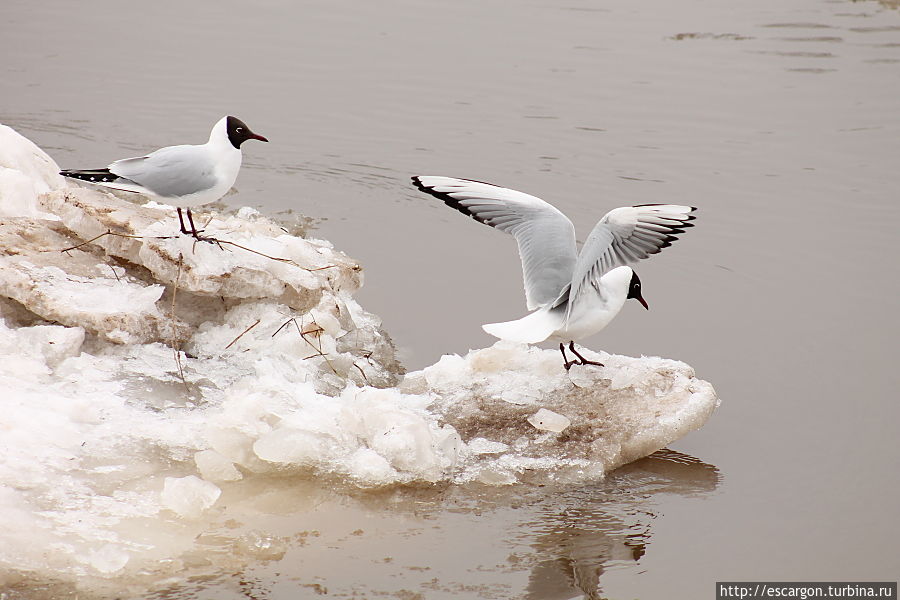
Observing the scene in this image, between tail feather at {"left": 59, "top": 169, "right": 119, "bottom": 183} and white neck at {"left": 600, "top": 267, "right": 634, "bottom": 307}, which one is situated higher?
tail feather at {"left": 59, "top": 169, "right": 119, "bottom": 183}

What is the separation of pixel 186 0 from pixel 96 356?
31.6 ft

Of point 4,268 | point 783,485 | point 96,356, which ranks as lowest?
point 783,485

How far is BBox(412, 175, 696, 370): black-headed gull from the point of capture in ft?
16.2

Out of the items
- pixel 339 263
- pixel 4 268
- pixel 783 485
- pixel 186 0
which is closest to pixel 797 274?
pixel 783 485

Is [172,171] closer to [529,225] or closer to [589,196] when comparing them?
[529,225]

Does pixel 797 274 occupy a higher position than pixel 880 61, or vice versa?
pixel 880 61

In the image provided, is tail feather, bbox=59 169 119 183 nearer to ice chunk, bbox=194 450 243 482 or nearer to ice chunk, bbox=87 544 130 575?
ice chunk, bbox=194 450 243 482

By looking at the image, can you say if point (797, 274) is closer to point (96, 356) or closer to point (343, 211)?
point (343, 211)

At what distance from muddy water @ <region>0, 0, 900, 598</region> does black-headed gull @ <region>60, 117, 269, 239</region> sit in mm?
1536

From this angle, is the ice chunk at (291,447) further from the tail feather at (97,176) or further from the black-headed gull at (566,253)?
the tail feather at (97,176)

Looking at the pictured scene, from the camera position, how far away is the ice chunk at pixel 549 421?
16.6 feet

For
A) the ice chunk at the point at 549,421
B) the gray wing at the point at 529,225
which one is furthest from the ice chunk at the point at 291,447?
the gray wing at the point at 529,225

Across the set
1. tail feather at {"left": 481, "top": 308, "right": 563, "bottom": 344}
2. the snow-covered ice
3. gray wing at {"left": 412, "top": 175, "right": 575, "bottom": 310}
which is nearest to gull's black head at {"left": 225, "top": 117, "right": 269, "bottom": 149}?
the snow-covered ice

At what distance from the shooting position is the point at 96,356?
5145 mm
